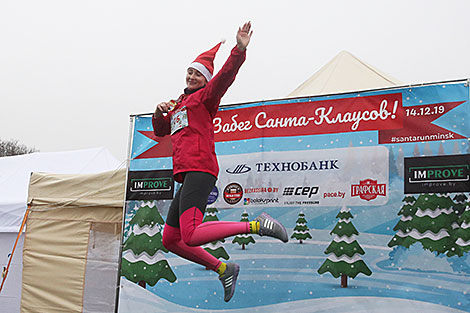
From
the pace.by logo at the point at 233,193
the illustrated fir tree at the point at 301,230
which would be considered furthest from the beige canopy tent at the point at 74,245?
the illustrated fir tree at the point at 301,230

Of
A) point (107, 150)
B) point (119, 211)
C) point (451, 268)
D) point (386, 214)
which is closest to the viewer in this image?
point (451, 268)

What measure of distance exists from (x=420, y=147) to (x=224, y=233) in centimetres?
179

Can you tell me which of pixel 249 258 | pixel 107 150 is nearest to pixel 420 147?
pixel 249 258

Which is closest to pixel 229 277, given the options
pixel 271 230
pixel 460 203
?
pixel 271 230

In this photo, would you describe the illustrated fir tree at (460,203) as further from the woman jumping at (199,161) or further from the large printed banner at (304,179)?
the woman jumping at (199,161)

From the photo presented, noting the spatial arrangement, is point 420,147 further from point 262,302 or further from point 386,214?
point 262,302

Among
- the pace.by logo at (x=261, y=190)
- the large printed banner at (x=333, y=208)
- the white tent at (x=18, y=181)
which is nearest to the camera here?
the large printed banner at (x=333, y=208)

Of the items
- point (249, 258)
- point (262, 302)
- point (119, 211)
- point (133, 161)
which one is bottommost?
point (262, 302)

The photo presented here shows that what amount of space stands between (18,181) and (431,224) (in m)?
5.40

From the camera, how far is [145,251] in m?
5.00

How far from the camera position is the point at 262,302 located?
→ 14.5ft

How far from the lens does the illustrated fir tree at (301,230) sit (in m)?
4.39

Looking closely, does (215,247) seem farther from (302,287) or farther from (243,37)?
(243,37)

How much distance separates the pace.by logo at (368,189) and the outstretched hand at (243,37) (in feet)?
5.72
